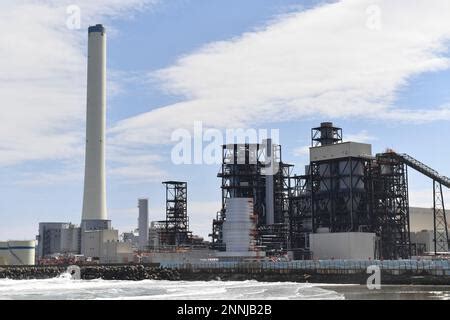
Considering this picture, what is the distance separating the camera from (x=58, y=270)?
96062mm

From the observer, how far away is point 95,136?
112 m

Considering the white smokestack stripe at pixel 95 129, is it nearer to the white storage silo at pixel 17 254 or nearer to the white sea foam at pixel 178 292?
the white storage silo at pixel 17 254

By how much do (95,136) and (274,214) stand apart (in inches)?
1336

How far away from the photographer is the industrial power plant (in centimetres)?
9169

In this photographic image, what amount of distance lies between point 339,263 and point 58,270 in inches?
1718

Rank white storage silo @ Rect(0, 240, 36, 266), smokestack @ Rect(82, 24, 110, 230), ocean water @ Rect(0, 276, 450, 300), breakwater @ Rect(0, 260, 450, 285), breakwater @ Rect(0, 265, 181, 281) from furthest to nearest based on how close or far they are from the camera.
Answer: smokestack @ Rect(82, 24, 110, 230) < white storage silo @ Rect(0, 240, 36, 266) < breakwater @ Rect(0, 265, 181, 281) < breakwater @ Rect(0, 260, 450, 285) < ocean water @ Rect(0, 276, 450, 300)

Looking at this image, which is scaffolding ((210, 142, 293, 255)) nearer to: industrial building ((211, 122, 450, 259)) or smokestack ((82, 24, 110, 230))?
industrial building ((211, 122, 450, 259))

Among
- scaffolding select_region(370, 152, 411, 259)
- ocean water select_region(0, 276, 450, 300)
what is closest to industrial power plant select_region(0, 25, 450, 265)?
scaffolding select_region(370, 152, 411, 259)

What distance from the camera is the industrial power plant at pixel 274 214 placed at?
91.7 meters

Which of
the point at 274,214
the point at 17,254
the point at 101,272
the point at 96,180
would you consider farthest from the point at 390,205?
the point at 17,254

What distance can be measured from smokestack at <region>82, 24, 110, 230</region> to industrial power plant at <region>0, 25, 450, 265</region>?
0.56 ft
